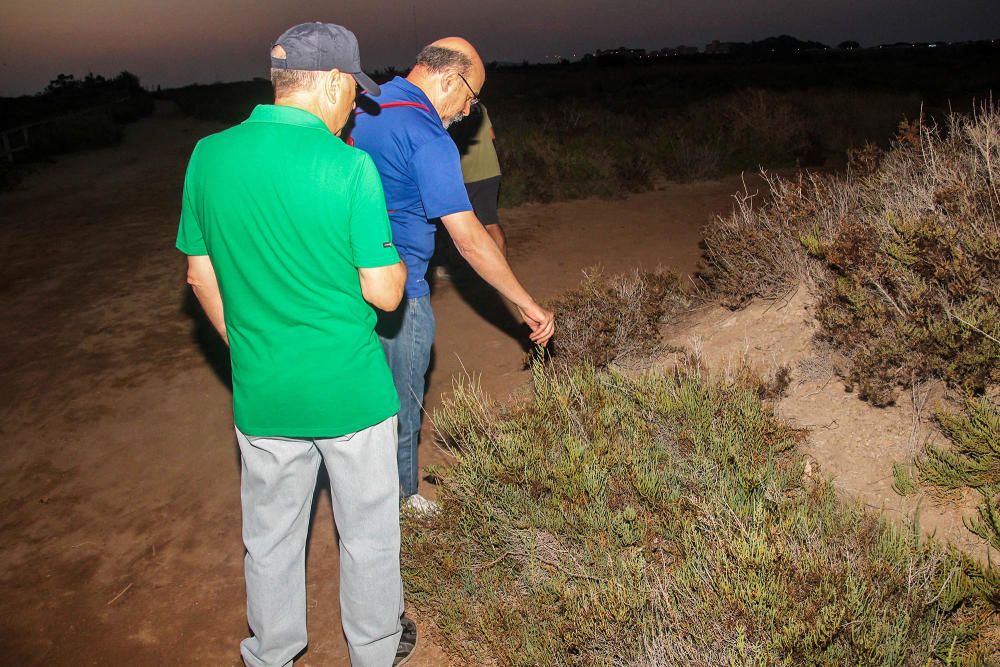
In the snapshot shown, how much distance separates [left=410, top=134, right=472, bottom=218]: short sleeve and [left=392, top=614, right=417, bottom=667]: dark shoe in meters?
1.65

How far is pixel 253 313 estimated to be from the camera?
207cm

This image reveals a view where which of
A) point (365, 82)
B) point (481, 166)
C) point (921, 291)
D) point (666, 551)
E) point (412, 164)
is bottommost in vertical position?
point (666, 551)

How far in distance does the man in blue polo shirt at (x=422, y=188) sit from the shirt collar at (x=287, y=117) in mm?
616

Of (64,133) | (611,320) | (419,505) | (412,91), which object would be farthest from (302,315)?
(64,133)

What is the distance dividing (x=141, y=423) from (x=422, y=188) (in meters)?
3.35

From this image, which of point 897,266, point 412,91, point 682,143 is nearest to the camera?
point 412,91

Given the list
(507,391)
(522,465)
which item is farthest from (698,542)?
(507,391)

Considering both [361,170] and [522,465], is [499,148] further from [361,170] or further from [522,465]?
[361,170]

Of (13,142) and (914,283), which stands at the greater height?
(914,283)

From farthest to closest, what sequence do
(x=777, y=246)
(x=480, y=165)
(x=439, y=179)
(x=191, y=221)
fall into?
1. (x=480, y=165)
2. (x=777, y=246)
3. (x=439, y=179)
4. (x=191, y=221)

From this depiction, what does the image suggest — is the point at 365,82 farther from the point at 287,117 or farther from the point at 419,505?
the point at 419,505

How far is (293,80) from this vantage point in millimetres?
2021

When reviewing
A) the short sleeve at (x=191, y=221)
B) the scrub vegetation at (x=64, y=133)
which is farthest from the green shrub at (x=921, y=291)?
the scrub vegetation at (x=64, y=133)

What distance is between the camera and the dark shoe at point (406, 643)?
9.30 feet
